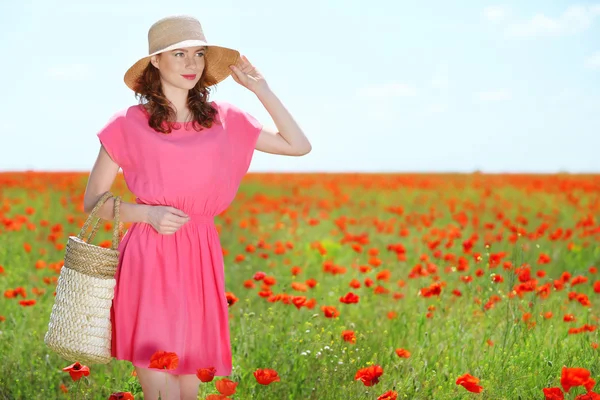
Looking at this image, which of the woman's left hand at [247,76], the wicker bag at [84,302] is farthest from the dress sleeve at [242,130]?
the wicker bag at [84,302]

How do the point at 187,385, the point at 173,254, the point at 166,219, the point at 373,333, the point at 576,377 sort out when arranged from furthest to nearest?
1. the point at 373,333
2. the point at 187,385
3. the point at 173,254
4. the point at 166,219
5. the point at 576,377

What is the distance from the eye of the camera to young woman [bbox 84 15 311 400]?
2.75 m

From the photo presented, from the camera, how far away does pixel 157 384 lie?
2.77 metres

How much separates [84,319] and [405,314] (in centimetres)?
219

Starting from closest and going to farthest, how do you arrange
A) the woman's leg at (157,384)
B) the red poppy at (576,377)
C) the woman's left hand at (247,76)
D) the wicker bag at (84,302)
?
the red poppy at (576,377)
the wicker bag at (84,302)
the woman's leg at (157,384)
the woman's left hand at (247,76)

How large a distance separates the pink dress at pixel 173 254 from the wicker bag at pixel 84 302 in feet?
0.31

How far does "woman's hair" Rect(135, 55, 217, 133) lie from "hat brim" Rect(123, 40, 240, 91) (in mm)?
22

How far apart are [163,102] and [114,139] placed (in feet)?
0.79

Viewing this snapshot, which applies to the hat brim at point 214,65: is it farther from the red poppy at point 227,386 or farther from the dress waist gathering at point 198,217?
the red poppy at point 227,386

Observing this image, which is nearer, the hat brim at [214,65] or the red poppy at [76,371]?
the red poppy at [76,371]

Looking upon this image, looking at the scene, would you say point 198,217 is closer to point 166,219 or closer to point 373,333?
point 166,219

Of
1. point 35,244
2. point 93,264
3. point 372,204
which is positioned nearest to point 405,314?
point 93,264

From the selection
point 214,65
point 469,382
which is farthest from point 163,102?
point 469,382

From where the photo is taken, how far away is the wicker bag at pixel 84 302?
2660 mm
